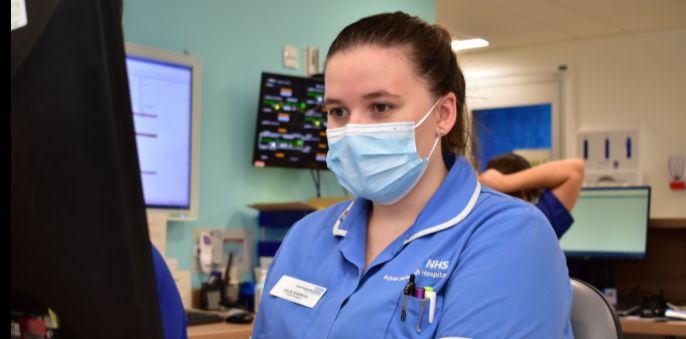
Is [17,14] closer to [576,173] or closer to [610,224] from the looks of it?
[576,173]

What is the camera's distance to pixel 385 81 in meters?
1.44

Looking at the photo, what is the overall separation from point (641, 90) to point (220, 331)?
5227 mm

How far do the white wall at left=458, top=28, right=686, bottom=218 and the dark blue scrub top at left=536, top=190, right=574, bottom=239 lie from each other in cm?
322

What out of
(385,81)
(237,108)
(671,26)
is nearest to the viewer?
(385,81)

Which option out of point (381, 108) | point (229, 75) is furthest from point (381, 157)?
point (229, 75)

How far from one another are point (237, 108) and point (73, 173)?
283 centimetres

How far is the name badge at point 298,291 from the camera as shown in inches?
56.9

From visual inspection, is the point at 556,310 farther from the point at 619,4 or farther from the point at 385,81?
the point at 619,4

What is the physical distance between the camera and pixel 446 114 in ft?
5.17

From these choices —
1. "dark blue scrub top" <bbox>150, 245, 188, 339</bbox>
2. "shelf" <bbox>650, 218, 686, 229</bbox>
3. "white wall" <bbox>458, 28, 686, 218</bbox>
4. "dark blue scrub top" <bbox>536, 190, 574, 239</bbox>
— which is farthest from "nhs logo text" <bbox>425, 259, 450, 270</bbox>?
"white wall" <bbox>458, 28, 686, 218</bbox>

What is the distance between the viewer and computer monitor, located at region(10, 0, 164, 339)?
48 centimetres


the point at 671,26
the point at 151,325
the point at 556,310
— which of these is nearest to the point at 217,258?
the point at 556,310

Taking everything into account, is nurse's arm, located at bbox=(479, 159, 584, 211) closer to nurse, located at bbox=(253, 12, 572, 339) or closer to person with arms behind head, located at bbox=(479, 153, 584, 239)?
person with arms behind head, located at bbox=(479, 153, 584, 239)

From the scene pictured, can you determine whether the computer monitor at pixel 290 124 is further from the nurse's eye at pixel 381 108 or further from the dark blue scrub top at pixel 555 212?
the nurse's eye at pixel 381 108
